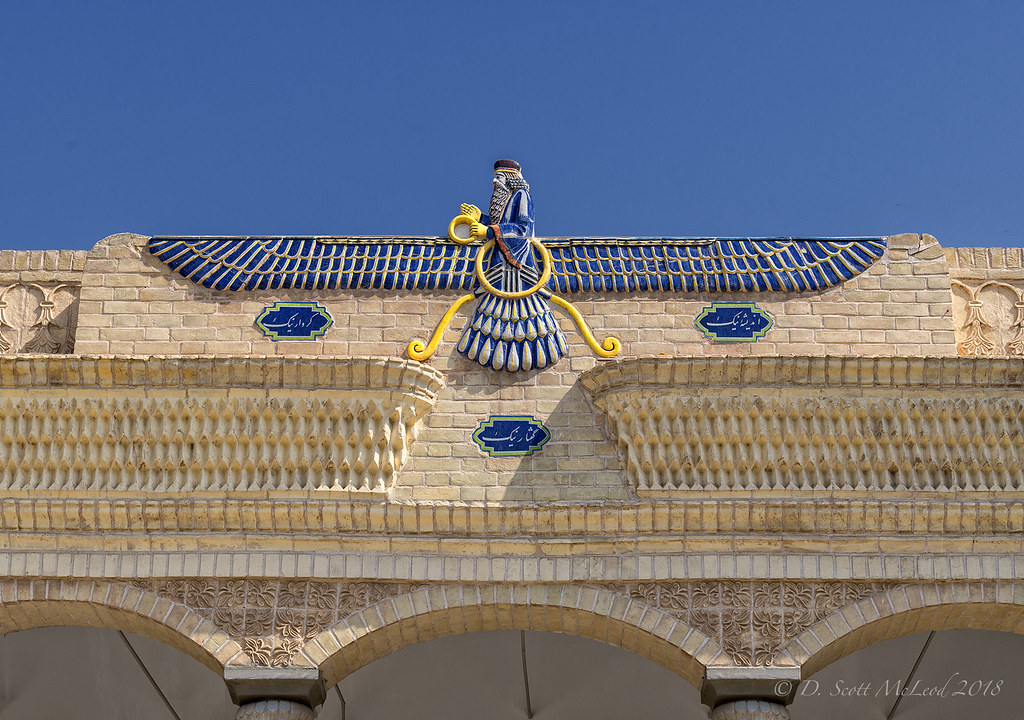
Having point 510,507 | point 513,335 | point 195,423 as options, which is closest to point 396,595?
point 510,507

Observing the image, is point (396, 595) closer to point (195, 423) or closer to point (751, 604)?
point (195, 423)

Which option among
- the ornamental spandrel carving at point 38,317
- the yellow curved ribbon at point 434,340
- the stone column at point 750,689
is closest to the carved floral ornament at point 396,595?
the stone column at point 750,689

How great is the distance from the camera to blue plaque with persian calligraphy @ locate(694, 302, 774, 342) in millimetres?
9078

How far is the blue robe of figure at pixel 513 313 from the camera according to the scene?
8984 mm

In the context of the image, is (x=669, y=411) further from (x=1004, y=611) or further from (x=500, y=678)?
(x=500, y=678)

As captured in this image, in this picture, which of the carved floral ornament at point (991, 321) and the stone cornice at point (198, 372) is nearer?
the stone cornice at point (198, 372)

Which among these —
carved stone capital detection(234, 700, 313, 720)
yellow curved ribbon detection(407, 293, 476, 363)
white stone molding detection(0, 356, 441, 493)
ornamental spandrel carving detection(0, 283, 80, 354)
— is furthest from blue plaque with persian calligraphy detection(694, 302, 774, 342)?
ornamental spandrel carving detection(0, 283, 80, 354)

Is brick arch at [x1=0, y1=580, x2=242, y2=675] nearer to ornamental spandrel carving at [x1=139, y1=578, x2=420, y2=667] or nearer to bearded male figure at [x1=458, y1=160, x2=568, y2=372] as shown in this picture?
ornamental spandrel carving at [x1=139, y1=578, x2=420, y2=667]

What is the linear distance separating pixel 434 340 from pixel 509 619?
1.71m

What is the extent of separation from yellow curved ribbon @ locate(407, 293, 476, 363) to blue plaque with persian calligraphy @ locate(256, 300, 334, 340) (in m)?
0.53

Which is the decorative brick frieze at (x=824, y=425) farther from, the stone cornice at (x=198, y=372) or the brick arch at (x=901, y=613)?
the stone cornice at (x=198, y=372)

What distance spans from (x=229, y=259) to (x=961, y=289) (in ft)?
14.7

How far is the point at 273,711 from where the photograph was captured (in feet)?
26.5

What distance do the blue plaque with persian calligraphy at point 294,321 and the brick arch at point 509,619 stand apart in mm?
1750
